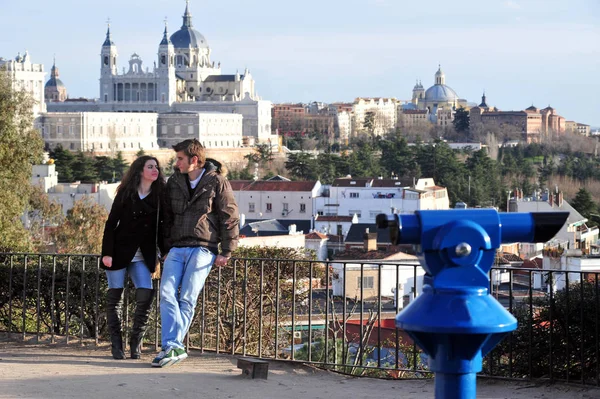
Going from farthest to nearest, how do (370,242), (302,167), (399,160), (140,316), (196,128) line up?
(196,128), (302,167), (399,160), (370,242), (140,316)

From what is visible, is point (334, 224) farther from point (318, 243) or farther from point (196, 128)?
point (196, 128)

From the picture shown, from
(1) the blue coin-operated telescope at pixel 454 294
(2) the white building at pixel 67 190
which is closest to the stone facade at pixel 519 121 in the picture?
(2) the white building at pixel 67 190

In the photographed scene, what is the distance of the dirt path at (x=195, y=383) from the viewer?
4270mm

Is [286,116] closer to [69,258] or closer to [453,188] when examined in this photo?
[453,188]

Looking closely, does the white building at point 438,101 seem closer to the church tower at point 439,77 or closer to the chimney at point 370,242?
the church tower at point 439,77

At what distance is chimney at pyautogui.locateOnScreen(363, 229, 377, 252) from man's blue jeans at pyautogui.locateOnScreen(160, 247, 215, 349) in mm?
26991

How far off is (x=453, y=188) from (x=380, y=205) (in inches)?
297

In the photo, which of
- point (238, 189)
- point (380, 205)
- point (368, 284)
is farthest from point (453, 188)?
point (368, 284)

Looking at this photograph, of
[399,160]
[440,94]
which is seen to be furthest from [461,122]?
[399,160]

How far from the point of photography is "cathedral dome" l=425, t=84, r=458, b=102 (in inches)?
6093

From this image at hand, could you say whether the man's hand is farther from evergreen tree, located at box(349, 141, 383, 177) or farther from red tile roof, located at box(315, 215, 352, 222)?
evergreen tree, located at box(349, 141, 383, 177)

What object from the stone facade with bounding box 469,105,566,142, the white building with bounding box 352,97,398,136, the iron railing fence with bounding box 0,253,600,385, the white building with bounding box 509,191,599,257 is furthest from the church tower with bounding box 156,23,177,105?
the iron railing fence with bounding box 0,253,600,385

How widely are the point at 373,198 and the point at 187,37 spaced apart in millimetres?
74715

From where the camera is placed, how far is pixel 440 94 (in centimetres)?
15538
